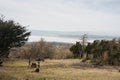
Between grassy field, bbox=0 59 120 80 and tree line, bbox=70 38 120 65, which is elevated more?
tree line, bbox=70 38 120 65

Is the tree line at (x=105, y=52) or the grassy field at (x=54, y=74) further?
the tree line at (x=105, y=52)

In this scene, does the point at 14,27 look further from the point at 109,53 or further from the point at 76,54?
the point at 76,54

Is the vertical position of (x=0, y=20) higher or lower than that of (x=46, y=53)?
higher

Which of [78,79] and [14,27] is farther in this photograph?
[14,27]

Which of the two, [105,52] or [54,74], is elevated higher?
[105,52]

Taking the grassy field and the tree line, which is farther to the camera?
the tree line

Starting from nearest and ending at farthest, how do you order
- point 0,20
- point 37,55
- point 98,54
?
point 0,20
point 37,55
point 98,54

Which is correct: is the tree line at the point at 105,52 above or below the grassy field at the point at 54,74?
above

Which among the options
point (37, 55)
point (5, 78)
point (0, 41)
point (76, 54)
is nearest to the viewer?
point (5, 78)

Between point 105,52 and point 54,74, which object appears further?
point 105,52

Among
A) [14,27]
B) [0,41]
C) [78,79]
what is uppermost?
[14,27]

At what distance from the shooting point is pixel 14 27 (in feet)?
149

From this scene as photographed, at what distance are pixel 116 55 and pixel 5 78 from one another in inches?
1654

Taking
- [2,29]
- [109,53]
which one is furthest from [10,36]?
[109,53]
